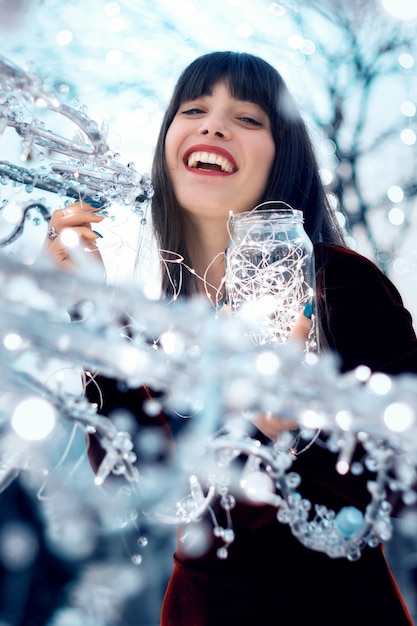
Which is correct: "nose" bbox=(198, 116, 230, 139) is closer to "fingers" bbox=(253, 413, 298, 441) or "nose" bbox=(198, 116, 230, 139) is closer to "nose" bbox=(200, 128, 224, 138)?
"nose" bbox=(200, 128, 224, 138)

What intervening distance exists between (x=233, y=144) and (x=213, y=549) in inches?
22.3

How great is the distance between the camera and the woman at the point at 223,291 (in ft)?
2.15

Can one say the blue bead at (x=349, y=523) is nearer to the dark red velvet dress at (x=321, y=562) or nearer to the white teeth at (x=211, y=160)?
→ the dark red velvet dress at (x=321, y=562)

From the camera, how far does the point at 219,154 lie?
2.47ft

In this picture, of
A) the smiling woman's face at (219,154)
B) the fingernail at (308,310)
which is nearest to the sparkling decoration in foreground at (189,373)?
the fingernail at (308,310)

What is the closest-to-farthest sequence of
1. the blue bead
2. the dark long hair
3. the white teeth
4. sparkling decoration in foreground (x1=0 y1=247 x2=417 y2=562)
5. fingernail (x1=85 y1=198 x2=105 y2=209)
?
sparkling decoration in foreground (x1=0 y1=247 x2=417 y2=562) < the blue bead < fingernail (x1=85 y1=198 x2=105 y2=209) < the white teeth < the dark long hair

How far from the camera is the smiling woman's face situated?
757 millimetres

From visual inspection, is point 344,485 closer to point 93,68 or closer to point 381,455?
point 381,455

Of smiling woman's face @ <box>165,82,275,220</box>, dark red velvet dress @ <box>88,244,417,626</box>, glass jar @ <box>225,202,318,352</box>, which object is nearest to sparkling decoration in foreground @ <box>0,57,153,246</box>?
glass jar @ <box>225,202,318,352</box>

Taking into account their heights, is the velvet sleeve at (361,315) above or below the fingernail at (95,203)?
below

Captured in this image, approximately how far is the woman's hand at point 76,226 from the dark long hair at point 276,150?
0.82 ft

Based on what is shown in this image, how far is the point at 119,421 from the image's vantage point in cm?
84

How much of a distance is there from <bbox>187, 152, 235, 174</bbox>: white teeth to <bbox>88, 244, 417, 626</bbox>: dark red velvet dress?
20 centimetres

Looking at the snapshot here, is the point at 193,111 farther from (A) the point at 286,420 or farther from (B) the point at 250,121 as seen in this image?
(A) the point at 286,420
